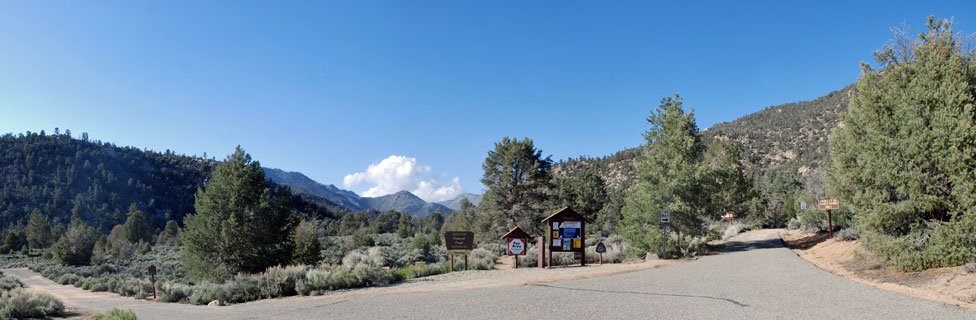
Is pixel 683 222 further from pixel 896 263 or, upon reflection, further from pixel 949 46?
pixel 949 46

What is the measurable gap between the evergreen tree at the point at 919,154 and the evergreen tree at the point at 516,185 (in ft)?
64.1

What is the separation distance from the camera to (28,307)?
9.59 meters

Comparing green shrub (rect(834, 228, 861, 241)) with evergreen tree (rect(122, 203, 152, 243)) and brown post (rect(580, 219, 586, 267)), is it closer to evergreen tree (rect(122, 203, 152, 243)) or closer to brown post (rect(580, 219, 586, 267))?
brown post (rect(580, 219, 586, 267))

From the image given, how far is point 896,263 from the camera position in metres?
10.6

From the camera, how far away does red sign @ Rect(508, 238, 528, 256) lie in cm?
1720

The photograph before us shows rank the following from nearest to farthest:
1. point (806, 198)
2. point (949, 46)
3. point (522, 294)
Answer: point (522, 294) → point (949, 46) → point (806, 198)

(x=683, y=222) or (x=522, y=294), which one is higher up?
(x=683, y=222)

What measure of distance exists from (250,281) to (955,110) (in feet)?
57.4

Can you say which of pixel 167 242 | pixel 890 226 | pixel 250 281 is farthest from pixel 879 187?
pixel 167 242

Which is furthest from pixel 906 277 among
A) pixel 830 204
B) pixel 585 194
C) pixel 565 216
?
pixel 585 194

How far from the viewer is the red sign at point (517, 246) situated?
1720 centimetres

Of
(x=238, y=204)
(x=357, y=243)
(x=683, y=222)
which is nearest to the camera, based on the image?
(x=683, y=222)

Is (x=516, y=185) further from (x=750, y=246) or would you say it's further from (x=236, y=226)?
(x=236, y=226)

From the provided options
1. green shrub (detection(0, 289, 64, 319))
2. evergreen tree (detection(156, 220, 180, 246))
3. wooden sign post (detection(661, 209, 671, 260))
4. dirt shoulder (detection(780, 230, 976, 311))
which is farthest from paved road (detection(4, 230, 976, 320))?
evergreen tree (detection(156, 220, 180, 246))
